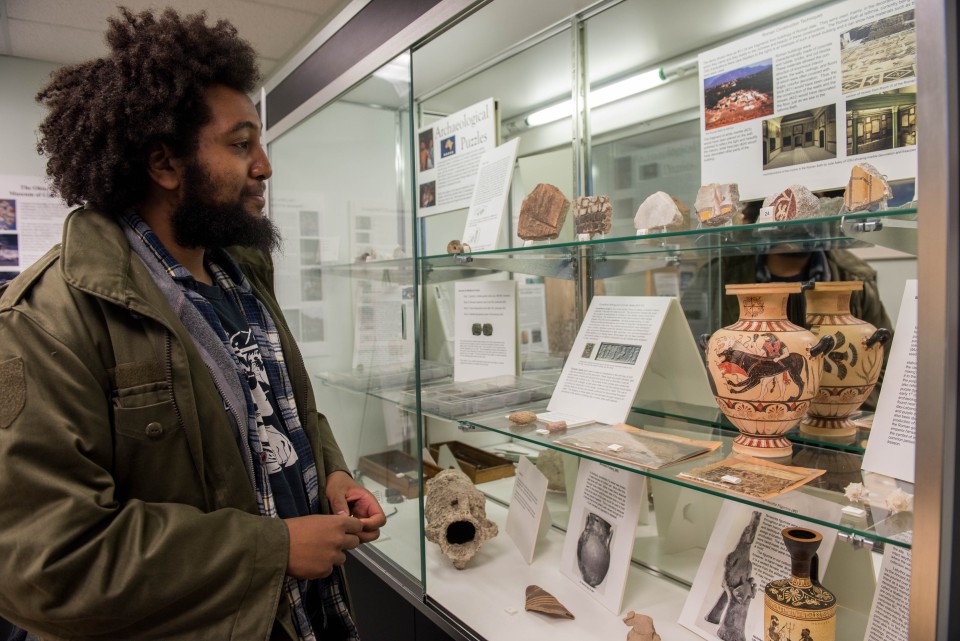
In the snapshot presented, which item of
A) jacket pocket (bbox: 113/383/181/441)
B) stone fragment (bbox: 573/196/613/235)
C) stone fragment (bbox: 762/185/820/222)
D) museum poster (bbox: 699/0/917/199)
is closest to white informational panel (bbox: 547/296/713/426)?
stone fragment (bbox: 573/196/613/235)

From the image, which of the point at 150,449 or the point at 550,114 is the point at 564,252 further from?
the point at 150,449

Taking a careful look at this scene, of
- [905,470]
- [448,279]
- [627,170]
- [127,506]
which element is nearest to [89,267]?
[127,506]

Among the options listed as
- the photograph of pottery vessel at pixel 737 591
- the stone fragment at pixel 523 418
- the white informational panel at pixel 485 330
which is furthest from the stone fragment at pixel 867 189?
the white informational panel at pixel 485 330

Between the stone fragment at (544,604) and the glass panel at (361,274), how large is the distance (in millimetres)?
382

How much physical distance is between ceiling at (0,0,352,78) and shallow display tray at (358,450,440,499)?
1971mm

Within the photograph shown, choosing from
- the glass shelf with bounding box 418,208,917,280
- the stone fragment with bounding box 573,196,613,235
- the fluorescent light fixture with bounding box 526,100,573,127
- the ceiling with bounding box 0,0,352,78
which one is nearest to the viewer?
the glass shelf with bounding box 418,208,917,280

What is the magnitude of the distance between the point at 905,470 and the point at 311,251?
7.33 ft

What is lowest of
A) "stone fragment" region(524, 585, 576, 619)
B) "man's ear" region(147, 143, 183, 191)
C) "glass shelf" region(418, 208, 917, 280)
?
"stone fragment" region(524, 585, 576, 619)

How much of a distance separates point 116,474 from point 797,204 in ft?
4.06

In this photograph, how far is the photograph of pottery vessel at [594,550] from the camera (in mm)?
1518

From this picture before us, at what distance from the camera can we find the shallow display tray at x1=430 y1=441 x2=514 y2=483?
7.55 feet

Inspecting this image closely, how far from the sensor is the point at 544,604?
4.80 feet

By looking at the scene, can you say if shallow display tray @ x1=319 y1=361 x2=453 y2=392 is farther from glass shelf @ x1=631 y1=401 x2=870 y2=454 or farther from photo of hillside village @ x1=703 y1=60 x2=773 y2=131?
photo of hillside village @ x1=703 y1=60 x2=773 y2=131

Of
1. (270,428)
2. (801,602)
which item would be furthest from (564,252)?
(801,602)
